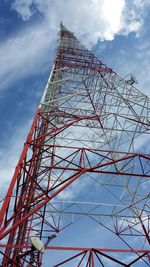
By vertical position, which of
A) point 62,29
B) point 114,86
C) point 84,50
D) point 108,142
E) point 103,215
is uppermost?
point 62,29

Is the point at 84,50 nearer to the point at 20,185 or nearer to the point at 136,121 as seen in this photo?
the point at 136,121

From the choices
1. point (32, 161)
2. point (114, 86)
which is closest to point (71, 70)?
point (114, 86)

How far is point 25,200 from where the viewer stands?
12.4 meters

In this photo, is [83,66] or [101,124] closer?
[101,124]

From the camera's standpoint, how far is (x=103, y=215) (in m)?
16.4

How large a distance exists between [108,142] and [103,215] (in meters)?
4.07

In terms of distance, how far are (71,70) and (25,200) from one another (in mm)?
12722

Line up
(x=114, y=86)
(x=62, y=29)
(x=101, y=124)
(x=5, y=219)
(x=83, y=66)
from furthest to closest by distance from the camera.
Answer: (x=62, y=29), (x=83, y=66), (x=114, y=86), (x=101, y=124), (x=5, y=219)

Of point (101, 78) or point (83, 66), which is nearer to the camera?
point (101, 78)

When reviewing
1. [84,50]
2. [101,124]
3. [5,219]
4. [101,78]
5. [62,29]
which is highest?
[62,29]

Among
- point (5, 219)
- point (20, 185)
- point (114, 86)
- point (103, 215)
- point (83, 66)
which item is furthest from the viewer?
point (83, 66)

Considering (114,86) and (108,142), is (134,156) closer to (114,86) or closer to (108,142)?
(108,142)

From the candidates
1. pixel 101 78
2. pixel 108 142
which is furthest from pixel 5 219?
→ pixel 101 78

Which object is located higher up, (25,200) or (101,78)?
(101,78)
